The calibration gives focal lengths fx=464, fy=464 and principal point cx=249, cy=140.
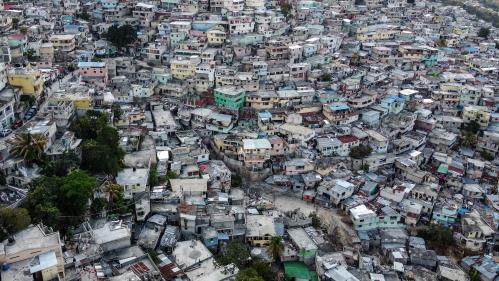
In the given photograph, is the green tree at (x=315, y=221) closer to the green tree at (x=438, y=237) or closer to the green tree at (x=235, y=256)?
the green tree at (x=235, y=256)

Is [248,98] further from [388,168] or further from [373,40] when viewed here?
[373,40]

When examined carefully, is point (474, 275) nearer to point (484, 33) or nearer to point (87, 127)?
point (87, 127)

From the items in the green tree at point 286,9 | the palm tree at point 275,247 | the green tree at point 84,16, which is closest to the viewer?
the palm tree at point 275,247

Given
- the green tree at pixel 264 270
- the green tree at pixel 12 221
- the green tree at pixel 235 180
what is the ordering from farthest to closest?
1. the green tree at pixel 235 180
2. the green tree at pixel 264 270
3. the green tree at pixel 12 221

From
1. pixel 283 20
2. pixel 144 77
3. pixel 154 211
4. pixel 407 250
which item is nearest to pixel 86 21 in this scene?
pixel 144 77

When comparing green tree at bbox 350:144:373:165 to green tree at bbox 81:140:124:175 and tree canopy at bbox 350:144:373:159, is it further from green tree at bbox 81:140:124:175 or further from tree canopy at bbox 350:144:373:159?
green tree at bbox 81:140:124:175

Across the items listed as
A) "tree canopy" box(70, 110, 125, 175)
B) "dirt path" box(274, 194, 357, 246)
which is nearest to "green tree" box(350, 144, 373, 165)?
"dirt path" box(274, 194, 357, 246)

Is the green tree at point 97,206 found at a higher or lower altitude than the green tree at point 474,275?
higher

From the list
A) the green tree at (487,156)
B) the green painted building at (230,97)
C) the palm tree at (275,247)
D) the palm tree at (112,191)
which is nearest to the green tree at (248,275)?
the palm tree at (275,247)
